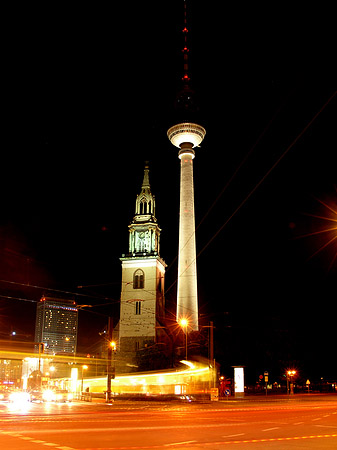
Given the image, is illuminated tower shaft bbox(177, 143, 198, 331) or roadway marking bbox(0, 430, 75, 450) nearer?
roadway marking bbox(0, 430, 75, 450)

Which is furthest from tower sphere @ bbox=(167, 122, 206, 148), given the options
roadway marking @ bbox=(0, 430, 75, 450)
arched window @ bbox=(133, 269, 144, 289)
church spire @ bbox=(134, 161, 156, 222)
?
roadway marking @ bbox=(0, 430, 75, 450)

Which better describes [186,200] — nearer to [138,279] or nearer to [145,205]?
[145,205]

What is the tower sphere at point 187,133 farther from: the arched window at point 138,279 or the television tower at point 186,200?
the arched window at point 138,279

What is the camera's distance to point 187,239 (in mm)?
84375

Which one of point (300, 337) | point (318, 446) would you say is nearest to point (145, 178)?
point (300, 337)

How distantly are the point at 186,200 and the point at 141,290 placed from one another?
17.1m

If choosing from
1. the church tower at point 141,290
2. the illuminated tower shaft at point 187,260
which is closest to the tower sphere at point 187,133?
the illuminated tower shaft at point 187,260

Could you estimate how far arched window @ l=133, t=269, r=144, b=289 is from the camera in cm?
8750

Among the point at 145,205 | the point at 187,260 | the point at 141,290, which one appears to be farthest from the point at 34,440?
the point at 145,205

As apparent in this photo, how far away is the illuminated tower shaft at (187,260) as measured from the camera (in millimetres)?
80812

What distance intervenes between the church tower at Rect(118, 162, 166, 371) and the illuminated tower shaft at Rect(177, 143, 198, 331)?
5.86m

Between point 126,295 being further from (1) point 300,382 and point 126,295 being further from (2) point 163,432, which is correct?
(2) point 163,432

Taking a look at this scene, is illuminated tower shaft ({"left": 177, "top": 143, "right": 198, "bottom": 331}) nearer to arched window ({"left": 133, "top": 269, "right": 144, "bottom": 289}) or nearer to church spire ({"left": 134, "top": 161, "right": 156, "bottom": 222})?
arched window ({"left": 133, "top": 269, "right": 144, "bottom": 289})

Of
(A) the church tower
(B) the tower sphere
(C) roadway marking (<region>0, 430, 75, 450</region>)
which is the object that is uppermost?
(B) the tower sphere
